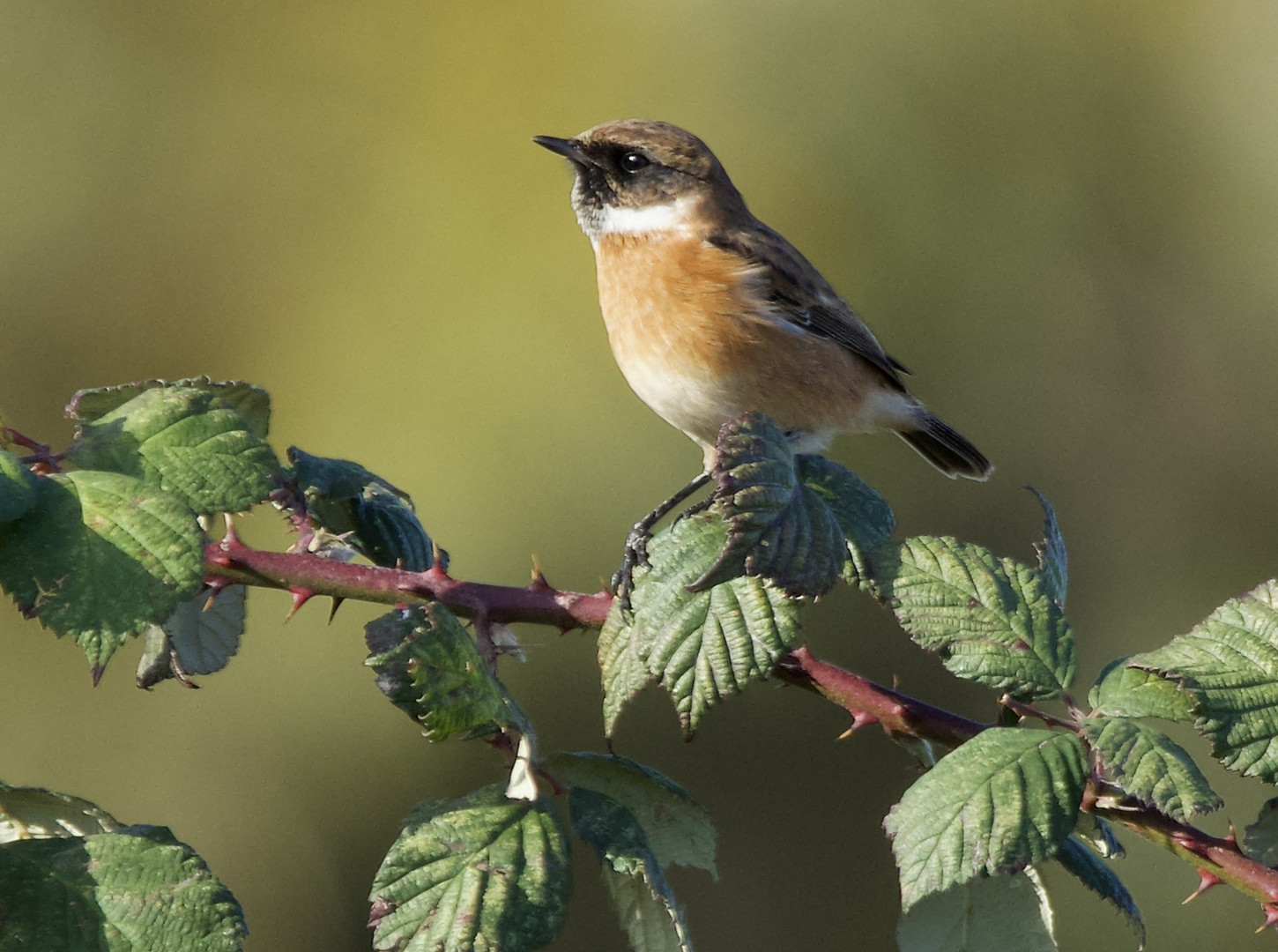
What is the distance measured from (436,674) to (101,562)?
0.37 meters

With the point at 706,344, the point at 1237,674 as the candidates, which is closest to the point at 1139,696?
the point at 1237,674

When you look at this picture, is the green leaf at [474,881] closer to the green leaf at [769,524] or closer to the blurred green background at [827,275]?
the green leaf at [769,524]

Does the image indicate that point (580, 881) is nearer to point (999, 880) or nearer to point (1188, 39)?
point (999, 880)

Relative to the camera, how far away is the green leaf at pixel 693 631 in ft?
4.93

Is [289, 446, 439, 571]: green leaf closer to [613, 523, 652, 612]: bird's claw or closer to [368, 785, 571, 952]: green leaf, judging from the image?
[613, 523, 652, 612]: bird's claw

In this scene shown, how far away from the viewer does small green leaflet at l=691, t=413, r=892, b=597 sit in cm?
145

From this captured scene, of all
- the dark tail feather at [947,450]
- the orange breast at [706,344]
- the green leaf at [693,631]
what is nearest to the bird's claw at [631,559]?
the green leaf at [693,631]

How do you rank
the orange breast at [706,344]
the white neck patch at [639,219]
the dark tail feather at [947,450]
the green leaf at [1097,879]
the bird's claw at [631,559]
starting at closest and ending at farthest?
the green leaf at [1097,879] → the bird's claw at [631,559] → the orange breast at [706,344] → the white neck patch at [639,219] → the dark tail feather at [947,450]

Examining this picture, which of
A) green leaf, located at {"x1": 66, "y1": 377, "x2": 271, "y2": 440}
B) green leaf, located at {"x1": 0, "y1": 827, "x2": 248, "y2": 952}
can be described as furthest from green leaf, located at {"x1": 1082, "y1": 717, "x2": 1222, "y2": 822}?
green leaf, located at {"x1": 66, "y1": 377, "x2": 271, "y2": 440}

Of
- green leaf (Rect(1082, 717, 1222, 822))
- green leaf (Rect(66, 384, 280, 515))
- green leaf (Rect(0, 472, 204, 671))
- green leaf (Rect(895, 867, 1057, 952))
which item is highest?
green leaf (Rect(66, 384, 280, 515))

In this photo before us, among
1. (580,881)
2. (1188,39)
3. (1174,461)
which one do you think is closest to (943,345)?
(1174,461)

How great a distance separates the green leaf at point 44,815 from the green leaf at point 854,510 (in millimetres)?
905

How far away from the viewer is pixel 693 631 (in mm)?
1540

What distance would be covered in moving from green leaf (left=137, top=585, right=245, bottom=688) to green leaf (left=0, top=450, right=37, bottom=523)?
0.42 metres
